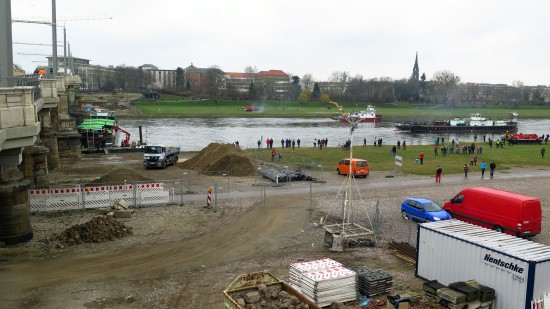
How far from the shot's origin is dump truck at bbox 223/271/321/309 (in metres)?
12.8

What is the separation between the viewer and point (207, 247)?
2058 cm

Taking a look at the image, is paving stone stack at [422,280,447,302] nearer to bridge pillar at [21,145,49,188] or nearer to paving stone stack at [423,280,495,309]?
paving stone stack at [423,280,495,309]

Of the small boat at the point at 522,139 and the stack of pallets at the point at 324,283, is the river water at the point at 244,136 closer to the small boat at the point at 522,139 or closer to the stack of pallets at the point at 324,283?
the small boat at the point at 522,139

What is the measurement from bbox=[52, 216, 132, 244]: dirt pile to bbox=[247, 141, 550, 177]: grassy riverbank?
22456 millimetres

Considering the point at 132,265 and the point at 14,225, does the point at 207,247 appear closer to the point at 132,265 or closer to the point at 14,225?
the point at 132,265

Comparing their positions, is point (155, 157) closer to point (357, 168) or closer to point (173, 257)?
point (357, 168)

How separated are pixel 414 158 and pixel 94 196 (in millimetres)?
33741

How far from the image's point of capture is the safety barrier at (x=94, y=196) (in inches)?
1021

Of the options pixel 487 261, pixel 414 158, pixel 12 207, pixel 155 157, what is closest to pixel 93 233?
pixel 12 207

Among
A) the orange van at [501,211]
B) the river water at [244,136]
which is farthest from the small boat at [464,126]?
the orange van at [501,211]

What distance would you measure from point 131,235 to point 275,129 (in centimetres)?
7947

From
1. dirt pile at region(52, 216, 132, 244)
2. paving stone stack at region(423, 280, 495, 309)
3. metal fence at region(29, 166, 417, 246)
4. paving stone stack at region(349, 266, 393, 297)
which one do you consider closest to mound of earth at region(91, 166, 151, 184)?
metal fence at region(29, 166, 417, 246)

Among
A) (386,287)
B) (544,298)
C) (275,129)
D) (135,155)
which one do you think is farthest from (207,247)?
(275,129)

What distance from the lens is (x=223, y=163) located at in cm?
3959
